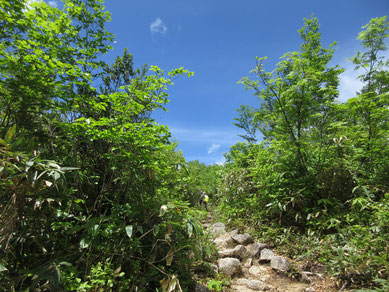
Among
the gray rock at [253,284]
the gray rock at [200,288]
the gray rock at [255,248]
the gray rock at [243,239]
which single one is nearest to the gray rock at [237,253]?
the gray rock at [255,248]

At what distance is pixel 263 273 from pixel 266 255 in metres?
0.51

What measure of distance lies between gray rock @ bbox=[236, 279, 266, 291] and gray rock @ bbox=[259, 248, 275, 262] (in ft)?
2.62

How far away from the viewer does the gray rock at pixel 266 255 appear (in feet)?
12.8

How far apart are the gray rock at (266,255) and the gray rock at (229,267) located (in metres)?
0.72

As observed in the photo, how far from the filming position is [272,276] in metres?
3.44

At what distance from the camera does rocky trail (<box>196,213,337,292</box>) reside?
308 cm

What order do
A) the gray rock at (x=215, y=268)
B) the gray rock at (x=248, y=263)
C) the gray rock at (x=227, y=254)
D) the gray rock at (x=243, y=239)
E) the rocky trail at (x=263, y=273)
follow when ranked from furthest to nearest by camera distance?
the gray rock at (x=243, y=239) → the gray rock at (x=227, y=254) → the gray rock at (x=248, y=263) → the gray rock at (x=215, y=268) → the rocky trail at (x=263, y=273)

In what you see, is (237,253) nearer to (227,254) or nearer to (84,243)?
(227,254)

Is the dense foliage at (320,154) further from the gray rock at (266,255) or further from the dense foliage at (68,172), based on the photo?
the dense foliage at (68,172)

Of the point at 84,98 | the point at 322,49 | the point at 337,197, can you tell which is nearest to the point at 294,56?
the point at 322,49

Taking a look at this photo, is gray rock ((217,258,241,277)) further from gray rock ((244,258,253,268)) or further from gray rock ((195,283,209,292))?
gray rock ((195,283,209,292))

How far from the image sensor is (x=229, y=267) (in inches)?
135

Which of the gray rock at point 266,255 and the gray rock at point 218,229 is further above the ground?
the gray rock at point 218,229

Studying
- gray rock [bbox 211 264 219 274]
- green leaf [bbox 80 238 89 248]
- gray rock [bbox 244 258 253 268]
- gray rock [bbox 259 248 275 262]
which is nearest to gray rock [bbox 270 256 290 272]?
gray rock [bbox 259 248 275 262]
